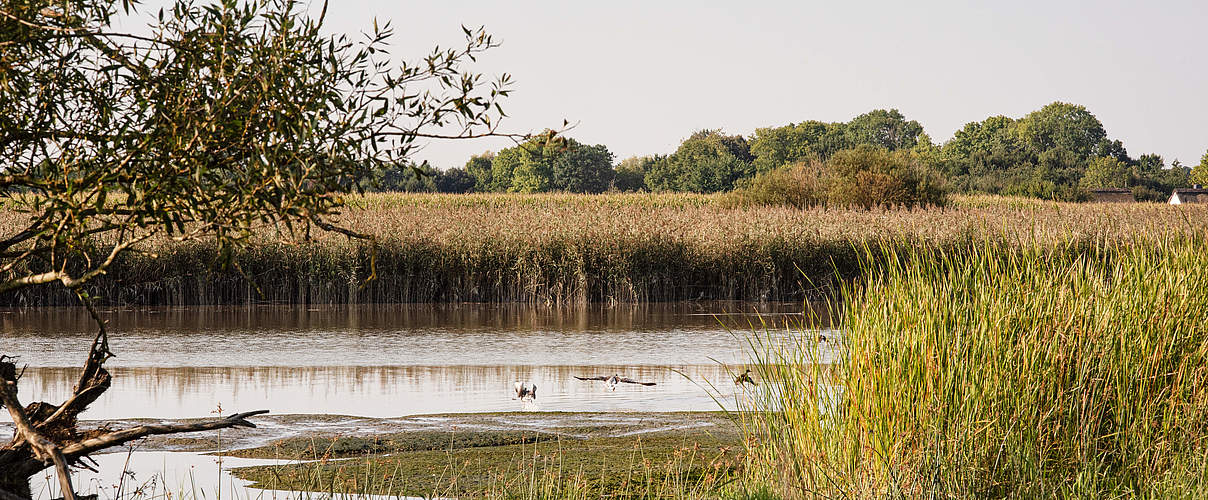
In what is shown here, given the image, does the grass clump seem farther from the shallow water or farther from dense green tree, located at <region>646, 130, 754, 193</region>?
dense green tree, located at <region>646, 130, 754, 193</region>

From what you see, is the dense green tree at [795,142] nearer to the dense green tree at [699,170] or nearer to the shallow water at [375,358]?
the dense green tree at [699,170]

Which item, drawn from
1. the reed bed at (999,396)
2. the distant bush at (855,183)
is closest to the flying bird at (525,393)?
the reed bed at (999,396)

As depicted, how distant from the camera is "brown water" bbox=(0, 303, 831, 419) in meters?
9.73

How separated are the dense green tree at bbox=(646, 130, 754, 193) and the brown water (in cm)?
6218

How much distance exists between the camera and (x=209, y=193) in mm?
3523

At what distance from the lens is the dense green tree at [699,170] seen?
81.1 metres

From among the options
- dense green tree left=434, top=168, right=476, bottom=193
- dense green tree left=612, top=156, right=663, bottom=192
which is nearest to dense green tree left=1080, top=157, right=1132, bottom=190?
dense green tree left=612, top=156, right=663, bottom=192

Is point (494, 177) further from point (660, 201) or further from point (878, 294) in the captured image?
point (878, 294)

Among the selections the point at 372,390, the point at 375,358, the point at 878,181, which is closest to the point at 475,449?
→ the point at 372,390

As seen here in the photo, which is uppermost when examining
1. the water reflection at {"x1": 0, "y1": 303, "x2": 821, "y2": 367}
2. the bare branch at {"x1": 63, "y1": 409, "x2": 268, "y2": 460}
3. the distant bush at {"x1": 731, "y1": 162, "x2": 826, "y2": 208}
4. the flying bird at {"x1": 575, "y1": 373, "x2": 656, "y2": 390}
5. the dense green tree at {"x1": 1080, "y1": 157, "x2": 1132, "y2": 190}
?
the dense green tree at {"x1": 1080, "y1": 157, "x2": 1132, "y2": 190}

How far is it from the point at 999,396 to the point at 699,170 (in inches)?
2994

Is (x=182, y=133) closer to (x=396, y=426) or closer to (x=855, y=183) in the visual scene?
(x=396, y=426)

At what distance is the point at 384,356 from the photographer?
12922 millimetres

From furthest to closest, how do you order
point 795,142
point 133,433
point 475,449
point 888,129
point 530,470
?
point 888,129, point 795,142, point 475,449, point 530,470, point 133,433
